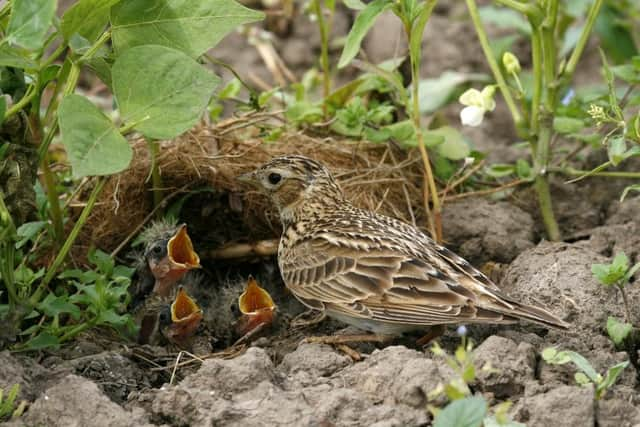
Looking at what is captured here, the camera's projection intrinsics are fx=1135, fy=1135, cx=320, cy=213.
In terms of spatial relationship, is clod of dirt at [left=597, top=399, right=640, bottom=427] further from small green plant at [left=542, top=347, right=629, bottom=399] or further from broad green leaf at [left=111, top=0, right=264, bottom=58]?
broad green leaf at [left=111, top=0, right=264, bottom=58]

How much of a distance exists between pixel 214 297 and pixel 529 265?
1501 millimetres

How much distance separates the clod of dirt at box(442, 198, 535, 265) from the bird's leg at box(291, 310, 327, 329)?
0.88 m

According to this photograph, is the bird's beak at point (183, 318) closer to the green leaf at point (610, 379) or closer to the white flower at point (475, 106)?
the white flower at point (475, 106)

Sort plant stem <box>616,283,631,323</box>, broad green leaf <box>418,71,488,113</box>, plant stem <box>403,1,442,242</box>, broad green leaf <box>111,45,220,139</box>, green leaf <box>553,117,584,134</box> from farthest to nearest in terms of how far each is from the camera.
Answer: broad green leaf <box>418,71,488,113</box> → green leaf <box>553,117,584,134</box> → plant stem <box>403,1,442,242</box> → plant stem <box>616,283,631,323</box> → broad green leaf <box>111,45,220,139</box>

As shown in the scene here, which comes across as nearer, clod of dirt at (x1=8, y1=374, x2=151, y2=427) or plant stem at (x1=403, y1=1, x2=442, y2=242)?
clod of dirt at (x1=8, y1=374, x2=151, y2=427)

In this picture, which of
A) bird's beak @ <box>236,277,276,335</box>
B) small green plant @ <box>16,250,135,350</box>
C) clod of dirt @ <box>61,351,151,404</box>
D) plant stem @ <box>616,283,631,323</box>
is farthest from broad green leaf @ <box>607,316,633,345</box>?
small green plant @ <box>16,250,135,350</box>

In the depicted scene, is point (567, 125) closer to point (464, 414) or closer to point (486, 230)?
point (486, 230)

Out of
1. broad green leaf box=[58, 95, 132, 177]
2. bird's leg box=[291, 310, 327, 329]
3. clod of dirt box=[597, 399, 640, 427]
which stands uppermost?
broad green leaf box=[58, 95, 132, 177]

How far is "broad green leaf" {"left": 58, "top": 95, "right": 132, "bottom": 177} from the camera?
4.02 m

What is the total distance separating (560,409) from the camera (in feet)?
12.6

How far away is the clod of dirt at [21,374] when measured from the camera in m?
4.19

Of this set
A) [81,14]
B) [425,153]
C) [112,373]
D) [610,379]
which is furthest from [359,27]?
[610,379]

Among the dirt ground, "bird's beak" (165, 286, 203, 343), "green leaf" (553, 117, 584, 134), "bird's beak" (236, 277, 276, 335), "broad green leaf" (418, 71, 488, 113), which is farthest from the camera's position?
"broad green leaf" (418, 71, 488, 113)

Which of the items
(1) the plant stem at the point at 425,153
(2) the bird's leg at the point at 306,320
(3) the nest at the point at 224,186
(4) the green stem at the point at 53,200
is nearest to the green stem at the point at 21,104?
(4) the green stem at the point at 53,200
